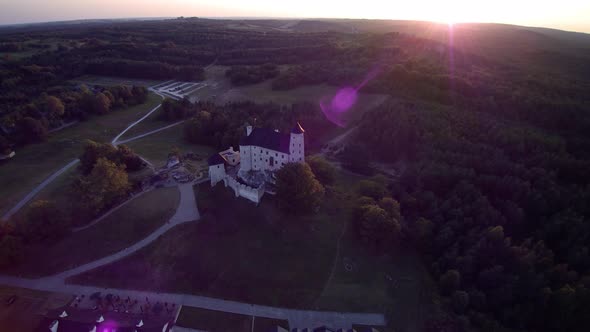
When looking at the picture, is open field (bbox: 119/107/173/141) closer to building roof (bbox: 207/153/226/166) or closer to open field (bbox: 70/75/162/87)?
open field (bbox: 70/75/162/87)

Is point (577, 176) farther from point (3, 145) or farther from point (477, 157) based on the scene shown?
point (3, 145)

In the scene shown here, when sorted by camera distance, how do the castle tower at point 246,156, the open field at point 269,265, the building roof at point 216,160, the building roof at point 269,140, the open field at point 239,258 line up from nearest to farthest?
the open field at point 269,265 < the open field at point 239,258 < the building roof at point 269,140 < the building roof at point 216,160 < the castle tower at point 246,156

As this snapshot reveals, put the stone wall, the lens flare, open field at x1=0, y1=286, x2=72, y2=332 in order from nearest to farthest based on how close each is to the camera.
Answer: open field at x1=0, y1=286, x2=72, y2=332 → the stone wall → the lens flare

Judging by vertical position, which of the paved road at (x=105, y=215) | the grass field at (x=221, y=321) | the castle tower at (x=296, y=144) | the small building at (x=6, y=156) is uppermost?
the castle tower at (x=296, y=144)

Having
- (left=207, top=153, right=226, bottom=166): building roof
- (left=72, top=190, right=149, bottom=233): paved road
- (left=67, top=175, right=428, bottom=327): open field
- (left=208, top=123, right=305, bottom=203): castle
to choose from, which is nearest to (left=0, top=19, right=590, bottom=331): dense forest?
(left=67, top=175, right=428, bottom=327): open field

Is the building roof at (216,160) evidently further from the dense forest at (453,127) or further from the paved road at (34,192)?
the paved road at (34,192)

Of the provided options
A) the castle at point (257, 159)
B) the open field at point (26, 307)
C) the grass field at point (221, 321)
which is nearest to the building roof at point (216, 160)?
the castle at point (257, 159)
